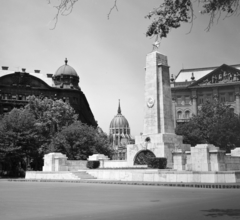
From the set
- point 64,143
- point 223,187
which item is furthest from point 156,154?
point 64,143

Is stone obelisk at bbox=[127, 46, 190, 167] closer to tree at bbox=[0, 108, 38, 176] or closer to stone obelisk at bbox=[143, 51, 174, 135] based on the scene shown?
stone obelisk at bbox=[143, 51, 174, 135]

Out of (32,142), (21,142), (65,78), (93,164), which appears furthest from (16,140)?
(65,78)

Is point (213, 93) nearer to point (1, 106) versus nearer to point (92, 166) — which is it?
point (1, 106)

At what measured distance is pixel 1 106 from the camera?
8169 centimetres

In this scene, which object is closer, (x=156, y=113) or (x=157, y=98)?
(x=156, y=113)

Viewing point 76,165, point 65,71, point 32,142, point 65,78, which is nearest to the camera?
point 76,165

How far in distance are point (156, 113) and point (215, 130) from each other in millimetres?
24157

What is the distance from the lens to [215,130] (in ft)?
184

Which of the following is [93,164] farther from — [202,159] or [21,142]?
[21,142]

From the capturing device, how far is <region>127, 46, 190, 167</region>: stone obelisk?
34.4m

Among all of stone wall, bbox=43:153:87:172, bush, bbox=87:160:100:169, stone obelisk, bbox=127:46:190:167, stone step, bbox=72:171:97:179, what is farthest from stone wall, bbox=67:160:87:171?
stone step, bbox=72:171:97:179

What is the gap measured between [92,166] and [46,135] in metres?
21.6

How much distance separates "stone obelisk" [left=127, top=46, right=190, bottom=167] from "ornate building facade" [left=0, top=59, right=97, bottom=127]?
168ft

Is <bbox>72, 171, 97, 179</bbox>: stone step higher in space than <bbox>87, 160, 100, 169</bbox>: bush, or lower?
lower
